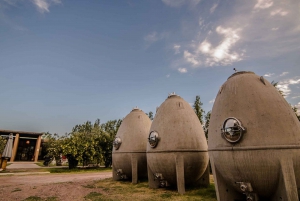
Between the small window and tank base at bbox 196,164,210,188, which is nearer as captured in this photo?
the small window

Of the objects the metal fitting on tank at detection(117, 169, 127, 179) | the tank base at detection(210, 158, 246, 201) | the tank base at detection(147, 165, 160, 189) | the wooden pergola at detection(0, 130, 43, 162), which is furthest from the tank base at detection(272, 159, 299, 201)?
the wooden pergola at detection(0, 130, 43, 162)

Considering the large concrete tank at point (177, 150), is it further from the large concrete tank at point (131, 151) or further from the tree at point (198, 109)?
the tree at point (198, 109)

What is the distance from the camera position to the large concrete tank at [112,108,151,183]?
1728 centimetres

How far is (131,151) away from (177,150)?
586 centimetres

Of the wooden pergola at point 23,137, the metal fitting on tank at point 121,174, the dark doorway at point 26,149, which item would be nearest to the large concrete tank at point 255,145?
the metal fitting on tank at point 121,174

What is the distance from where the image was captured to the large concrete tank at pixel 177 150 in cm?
1279

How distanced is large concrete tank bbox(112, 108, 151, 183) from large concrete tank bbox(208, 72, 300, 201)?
908 cm

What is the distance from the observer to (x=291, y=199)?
7152mm

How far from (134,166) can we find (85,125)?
227 ft

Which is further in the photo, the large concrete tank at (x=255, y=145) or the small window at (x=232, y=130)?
Answer: the small window at (x=232, y=130)

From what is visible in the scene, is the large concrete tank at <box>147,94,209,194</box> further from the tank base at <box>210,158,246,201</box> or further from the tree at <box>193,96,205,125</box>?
the tree at <box>193,96,205,125</box>

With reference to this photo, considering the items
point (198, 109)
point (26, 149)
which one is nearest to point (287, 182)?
point (198, 109)

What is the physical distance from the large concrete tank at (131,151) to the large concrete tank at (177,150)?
305 cm

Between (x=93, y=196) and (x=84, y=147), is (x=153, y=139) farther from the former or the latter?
(x=84, y=147)
